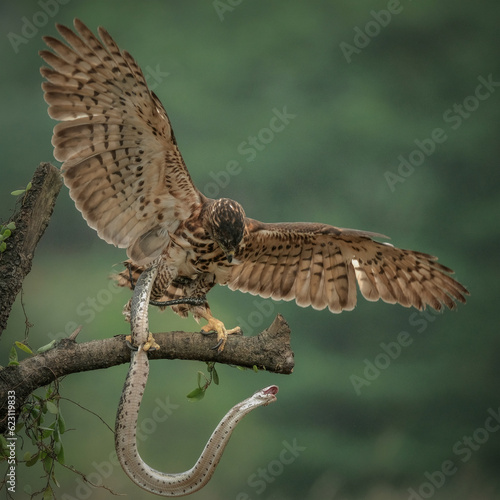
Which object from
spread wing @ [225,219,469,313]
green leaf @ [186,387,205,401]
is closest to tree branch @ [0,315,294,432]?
green leaf @ [186,387,205,401]

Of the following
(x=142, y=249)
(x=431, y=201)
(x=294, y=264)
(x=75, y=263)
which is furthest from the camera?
(x=431, y=201)

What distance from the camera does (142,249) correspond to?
3744mm

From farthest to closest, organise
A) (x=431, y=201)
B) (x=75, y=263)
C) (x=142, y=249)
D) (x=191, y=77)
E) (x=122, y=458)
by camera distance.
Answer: (x=191, y=77)
(x=431, y=201)
(x=75, y=263)
(x=142, y=249)
(x=122, y=458)

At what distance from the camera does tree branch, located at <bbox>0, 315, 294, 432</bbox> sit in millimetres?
2910

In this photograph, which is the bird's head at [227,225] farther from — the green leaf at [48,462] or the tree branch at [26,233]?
the green leaf at [48,462]

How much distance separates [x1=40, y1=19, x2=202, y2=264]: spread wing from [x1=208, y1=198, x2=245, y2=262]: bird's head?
286 millimetres

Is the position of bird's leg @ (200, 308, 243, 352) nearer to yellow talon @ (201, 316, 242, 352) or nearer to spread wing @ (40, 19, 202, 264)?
yellow talon @ (201, 316, 242, 352)

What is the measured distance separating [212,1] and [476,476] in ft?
18.8

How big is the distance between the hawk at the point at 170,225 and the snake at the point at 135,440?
37cm

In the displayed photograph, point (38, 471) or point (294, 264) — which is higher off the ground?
point (294, 264)

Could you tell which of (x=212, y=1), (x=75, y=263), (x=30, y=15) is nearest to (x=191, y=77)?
(x=212, y=1)

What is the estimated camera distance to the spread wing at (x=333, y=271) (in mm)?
3791

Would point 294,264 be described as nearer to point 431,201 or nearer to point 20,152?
point 431,201

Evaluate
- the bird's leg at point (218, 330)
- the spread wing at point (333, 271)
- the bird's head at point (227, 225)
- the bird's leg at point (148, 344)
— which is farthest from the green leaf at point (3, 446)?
the spread wing at point (333, 271)
